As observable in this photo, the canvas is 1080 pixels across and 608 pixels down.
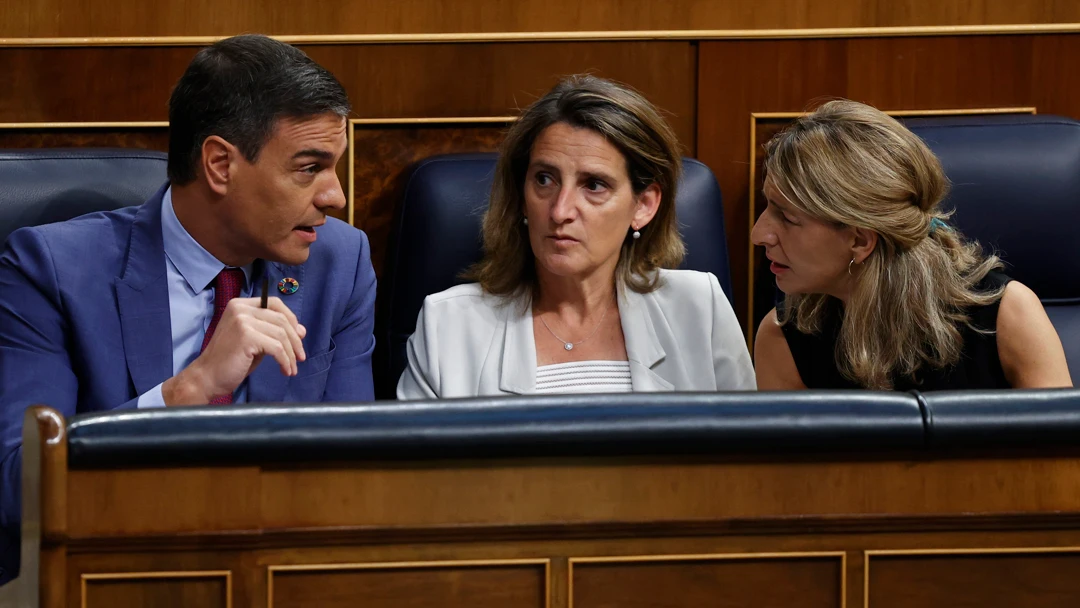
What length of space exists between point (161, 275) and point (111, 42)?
27.5 inches

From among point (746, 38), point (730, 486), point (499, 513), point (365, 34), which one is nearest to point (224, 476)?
point (499, 513)

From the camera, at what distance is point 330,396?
5.65ft

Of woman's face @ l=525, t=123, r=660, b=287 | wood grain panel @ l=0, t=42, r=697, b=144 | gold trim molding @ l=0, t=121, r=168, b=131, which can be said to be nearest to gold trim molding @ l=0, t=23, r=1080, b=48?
wood grain panel @ l=0, t=42, r=697, b=144

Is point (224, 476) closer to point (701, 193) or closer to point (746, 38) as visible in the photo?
point (701, 193)

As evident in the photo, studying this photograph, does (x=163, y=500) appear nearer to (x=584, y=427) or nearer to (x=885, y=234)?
(x=584, y=427)

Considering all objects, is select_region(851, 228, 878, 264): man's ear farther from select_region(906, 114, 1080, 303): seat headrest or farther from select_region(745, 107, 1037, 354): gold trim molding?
select_region(745, 107, 1037, 354): gold trim molding

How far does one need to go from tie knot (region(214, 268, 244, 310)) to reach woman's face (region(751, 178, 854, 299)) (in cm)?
77

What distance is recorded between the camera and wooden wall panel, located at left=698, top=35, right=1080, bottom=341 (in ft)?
7.38

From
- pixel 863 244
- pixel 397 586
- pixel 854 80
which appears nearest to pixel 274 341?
pixel 397 586

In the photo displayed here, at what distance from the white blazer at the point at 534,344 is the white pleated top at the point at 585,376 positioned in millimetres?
18

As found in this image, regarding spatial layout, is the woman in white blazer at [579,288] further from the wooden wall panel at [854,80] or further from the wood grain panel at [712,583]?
the wood grain panel at [712,583]

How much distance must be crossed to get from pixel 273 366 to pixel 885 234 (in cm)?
89

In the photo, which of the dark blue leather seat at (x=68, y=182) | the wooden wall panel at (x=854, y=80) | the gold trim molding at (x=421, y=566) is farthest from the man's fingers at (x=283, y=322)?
the wooden wall panel at (x=854, y=80)

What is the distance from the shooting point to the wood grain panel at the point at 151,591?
3.19 ft
